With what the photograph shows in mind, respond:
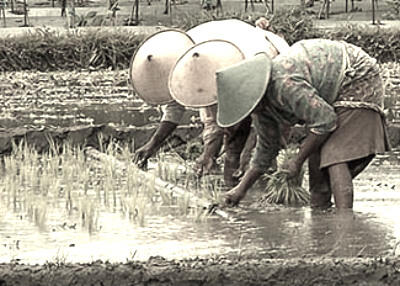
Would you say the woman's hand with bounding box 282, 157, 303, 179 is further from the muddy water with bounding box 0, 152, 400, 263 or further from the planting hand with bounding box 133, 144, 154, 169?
the planting hand with bounding box 133, 144, 154, 169

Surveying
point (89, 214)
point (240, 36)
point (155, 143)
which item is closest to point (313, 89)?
point (89, 214)

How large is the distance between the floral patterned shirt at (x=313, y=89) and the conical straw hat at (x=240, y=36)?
978 millimetres

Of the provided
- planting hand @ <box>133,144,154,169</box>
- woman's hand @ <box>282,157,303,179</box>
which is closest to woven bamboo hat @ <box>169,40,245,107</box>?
woman's hand @ <box>282,157,303,179</box>

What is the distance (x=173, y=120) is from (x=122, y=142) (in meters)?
1.27

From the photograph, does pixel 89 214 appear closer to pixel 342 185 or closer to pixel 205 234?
pixel 205 234

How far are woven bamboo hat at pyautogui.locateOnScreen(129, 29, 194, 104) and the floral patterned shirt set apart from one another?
1.45 meters

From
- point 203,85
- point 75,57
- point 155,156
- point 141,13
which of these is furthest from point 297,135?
point 141,13

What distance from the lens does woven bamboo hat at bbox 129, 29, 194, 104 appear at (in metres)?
7.40

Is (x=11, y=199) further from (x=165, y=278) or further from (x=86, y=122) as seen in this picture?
(x=86, y=122)

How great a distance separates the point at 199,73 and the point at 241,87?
3.42ft

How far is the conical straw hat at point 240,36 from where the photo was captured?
23.0 feet

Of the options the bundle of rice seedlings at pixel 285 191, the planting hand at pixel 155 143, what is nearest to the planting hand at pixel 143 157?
the planting hand at pixel 155 143

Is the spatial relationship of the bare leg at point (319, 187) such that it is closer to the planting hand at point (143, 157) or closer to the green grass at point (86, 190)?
the green grass at point (86, 190)

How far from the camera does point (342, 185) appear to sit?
19.8 ft
